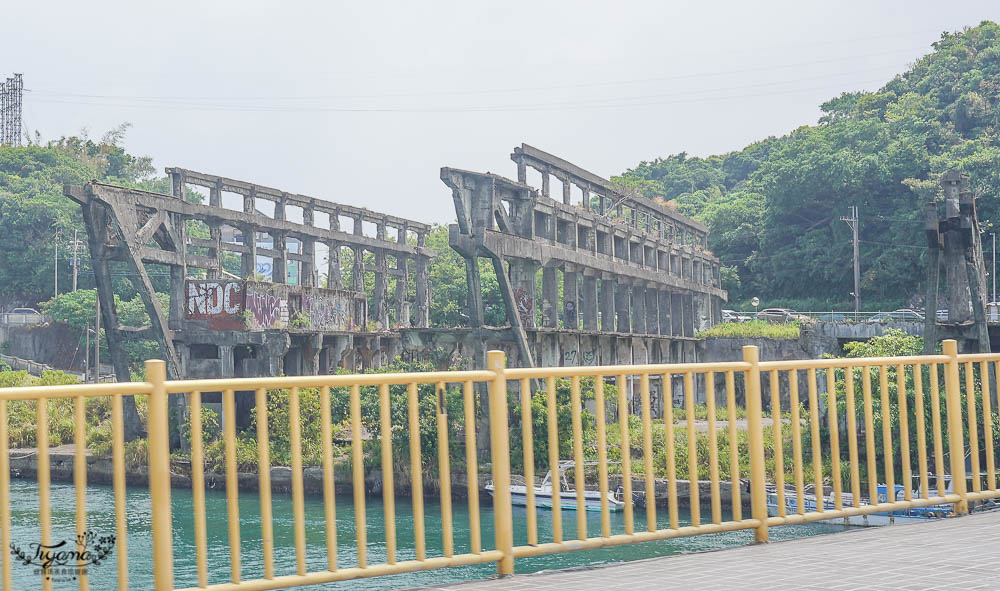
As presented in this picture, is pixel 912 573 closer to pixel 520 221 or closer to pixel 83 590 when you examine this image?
pixel 83 590

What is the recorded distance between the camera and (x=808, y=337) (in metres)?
47.9

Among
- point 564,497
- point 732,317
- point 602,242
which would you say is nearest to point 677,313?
point 602,242

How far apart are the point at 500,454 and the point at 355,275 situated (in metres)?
37.5

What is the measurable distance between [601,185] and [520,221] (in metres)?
7.70

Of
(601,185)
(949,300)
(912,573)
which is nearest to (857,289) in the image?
(601,185)

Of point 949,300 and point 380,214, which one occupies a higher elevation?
point 380,214

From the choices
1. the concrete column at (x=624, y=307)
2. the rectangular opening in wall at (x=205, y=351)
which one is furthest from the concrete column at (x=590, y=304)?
the rectangular opening in wall at (x=205, y=351)

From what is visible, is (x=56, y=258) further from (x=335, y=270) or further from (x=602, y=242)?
(x=602, y=242)

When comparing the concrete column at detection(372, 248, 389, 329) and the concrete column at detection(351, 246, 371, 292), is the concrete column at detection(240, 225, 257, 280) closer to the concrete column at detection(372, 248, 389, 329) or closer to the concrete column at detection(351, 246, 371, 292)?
the concrete column at detection(351, 246, 371, 292)

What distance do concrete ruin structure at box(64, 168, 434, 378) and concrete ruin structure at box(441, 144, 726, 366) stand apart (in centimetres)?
765

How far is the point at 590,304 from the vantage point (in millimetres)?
34938

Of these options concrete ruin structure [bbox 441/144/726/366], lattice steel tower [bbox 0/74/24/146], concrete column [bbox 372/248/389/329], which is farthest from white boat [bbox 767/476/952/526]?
lattice steel tower [bbox 0/74/24/146]

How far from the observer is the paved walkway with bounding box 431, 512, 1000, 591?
523cm

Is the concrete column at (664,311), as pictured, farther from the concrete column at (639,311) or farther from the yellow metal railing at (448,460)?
the yellow metal railing at (448,460)
